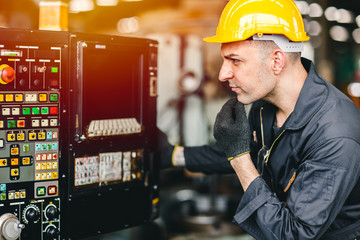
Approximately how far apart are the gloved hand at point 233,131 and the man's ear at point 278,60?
217 millimetres

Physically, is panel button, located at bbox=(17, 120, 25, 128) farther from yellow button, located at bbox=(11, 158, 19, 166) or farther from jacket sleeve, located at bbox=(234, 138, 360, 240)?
jacket sleeve, located at bbox=(234, 138, 360, 240)

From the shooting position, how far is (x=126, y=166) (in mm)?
1919

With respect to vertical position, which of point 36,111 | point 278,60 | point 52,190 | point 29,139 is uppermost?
point 278,60

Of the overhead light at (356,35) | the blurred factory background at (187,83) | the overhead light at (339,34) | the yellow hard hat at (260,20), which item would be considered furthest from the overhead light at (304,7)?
the overhead light at (356,35)

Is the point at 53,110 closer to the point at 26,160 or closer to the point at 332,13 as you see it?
the point at 26,160

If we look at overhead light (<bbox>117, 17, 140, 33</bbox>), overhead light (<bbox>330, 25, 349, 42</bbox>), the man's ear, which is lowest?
the man's ear

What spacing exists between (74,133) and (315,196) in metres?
0.97

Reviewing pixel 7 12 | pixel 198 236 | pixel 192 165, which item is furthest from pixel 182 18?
pixel 192 165

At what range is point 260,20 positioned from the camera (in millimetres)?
1794

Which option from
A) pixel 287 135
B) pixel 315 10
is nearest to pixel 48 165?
pixel 287 135

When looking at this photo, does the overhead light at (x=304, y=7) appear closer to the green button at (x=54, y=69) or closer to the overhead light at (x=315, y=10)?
the overhead light at (x=315, y=10)

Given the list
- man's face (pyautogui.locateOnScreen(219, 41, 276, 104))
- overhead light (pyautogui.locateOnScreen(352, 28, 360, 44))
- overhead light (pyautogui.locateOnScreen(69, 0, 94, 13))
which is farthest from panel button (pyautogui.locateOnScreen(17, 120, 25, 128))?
overhead light (pyautogui.locateOnScreen(352, 28, 360, 44))

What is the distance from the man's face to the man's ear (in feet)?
0.06

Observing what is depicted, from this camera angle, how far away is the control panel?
5.15 feet
